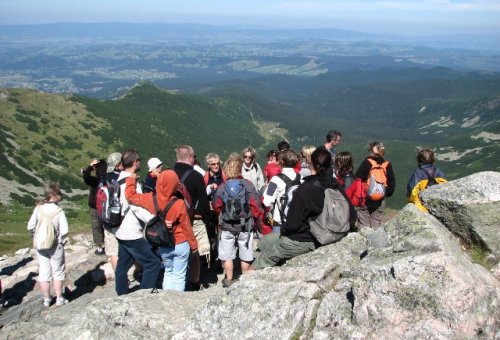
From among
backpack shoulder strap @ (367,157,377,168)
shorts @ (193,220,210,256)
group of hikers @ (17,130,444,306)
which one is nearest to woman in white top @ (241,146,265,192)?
group of hikers @ (17,130,444,306)

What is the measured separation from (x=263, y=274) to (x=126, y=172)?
490 cm

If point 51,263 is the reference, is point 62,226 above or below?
above

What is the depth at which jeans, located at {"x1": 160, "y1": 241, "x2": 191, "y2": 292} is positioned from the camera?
1016cm

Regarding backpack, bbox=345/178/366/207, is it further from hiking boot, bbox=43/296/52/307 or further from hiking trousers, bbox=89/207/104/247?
hiking boot, bbox=43/296/52/307

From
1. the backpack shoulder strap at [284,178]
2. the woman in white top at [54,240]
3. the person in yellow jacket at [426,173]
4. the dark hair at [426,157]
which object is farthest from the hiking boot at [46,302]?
the dark hair at [426,157]

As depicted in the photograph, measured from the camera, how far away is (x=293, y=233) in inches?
370

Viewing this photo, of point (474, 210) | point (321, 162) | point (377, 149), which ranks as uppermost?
point (321, 162)

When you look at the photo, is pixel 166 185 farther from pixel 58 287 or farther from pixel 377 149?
pixel 377 149

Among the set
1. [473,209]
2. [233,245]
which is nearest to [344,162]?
[233,245]

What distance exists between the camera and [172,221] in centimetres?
970

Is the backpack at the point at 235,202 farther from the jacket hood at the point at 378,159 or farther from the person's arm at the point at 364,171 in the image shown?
the jacket hood at the point at 378,159

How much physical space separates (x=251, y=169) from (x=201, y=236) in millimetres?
3345

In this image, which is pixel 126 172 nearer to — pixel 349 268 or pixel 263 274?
pixel 263 274

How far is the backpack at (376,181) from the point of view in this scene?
1296 centimetres
